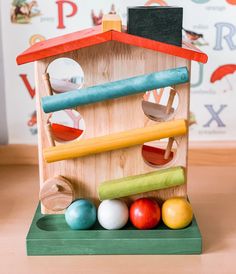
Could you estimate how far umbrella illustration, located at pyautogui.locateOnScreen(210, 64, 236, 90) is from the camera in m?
1.10

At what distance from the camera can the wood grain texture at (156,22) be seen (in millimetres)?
719

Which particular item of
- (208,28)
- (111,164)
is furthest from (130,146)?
(208,28)

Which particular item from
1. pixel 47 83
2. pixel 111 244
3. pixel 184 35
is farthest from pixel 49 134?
pixel 184 35

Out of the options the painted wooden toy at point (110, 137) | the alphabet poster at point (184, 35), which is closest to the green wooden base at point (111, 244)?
the painted wooden toy at point (110, 137)

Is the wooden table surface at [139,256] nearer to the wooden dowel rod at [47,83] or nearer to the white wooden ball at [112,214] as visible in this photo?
the white wooden ball at [112,214]

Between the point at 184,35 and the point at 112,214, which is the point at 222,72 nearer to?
the point at 184,35

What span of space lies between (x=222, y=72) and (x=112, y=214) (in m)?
0.49

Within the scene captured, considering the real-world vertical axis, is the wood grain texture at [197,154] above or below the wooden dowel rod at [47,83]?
below

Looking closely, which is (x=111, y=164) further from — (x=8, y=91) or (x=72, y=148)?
(x=8, y=91)

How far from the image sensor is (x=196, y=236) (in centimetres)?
76

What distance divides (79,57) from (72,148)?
0.45ft

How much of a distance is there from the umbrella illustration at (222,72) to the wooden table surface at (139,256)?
0.67ft

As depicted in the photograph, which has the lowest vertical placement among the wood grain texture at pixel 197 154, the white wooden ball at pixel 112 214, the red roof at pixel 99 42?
the wood grain texture at pixel 197 154

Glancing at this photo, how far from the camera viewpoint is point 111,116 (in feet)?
2.50
